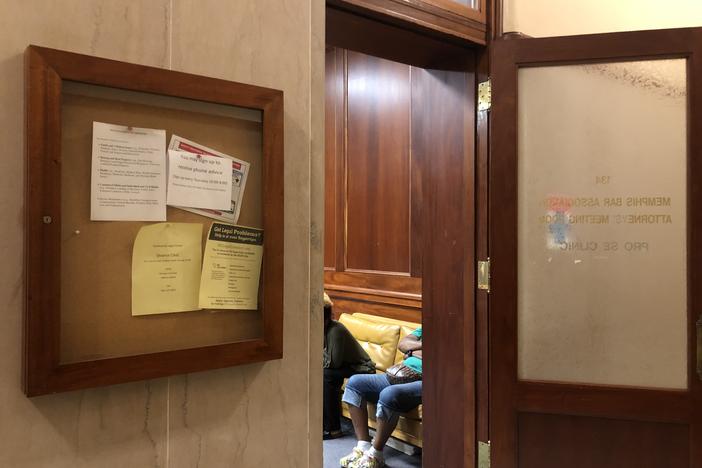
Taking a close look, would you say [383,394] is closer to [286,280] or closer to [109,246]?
[286,280]

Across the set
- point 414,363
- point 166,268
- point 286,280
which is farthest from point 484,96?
point 414,363

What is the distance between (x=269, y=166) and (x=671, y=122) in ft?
4.45

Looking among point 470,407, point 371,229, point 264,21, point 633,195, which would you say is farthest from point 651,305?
point 371,229

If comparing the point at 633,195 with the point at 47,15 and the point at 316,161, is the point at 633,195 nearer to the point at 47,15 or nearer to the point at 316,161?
the point at 316,161

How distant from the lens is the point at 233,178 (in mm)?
1071

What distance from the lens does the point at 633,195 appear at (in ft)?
5.76

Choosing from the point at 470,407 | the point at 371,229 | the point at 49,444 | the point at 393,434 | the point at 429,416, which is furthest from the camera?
the point at 371,229

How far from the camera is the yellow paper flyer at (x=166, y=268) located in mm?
964

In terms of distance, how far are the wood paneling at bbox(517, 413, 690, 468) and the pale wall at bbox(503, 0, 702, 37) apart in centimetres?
141

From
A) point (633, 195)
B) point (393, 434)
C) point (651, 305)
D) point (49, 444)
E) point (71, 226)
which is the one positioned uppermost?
point (633, 195)

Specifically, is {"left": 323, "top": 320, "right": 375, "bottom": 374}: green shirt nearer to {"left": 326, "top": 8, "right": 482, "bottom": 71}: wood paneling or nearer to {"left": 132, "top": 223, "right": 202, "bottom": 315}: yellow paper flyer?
{"left": 326, "top": 8, "right": 482, "bottom": 71}: wood paneling

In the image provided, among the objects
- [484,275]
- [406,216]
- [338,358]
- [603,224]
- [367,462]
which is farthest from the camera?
[406,216]

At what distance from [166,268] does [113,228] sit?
0.12 meters

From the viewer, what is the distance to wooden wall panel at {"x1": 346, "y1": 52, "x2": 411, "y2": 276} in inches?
168
